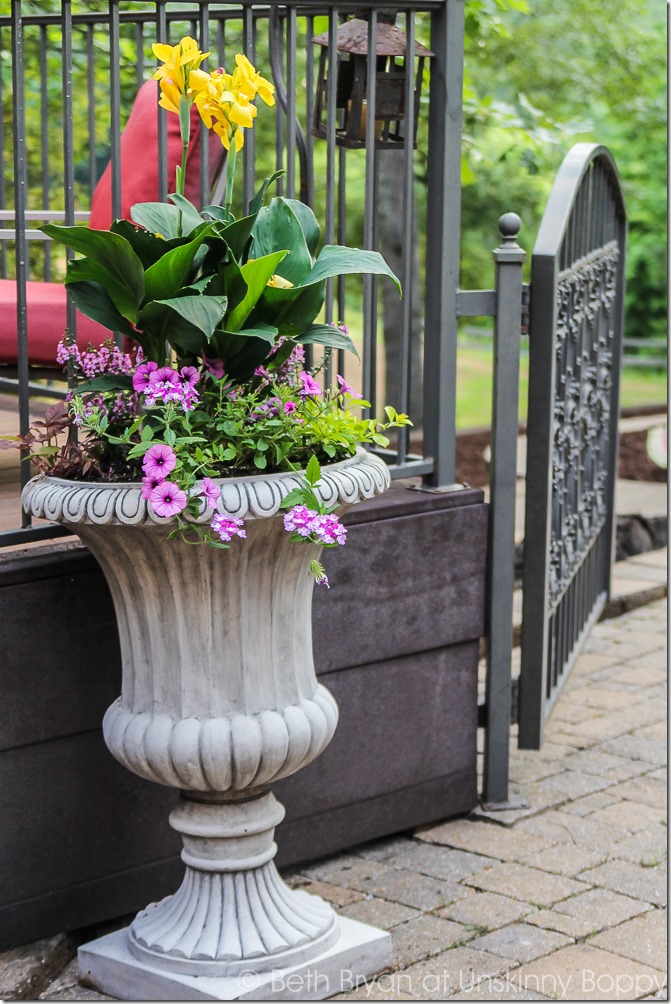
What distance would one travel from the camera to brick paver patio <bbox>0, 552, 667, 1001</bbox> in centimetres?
259

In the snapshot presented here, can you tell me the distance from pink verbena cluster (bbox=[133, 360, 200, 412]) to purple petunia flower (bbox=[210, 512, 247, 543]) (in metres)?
0.21

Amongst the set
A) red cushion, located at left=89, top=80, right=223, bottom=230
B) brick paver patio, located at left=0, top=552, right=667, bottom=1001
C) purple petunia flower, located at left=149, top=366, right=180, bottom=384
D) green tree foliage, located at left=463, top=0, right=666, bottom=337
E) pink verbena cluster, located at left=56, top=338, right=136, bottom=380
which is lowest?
brick paver patio, located at left=0, top=552, right=667, bottom=1001

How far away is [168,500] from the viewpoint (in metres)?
2.09

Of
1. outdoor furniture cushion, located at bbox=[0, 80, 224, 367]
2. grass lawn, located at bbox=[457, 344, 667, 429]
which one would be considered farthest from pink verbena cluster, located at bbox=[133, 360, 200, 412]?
grass lawn, located at bbox=[457, 344, 667, 429]

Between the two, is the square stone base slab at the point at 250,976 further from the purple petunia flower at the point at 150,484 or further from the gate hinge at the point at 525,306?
the gate hinge at the point at 525,306

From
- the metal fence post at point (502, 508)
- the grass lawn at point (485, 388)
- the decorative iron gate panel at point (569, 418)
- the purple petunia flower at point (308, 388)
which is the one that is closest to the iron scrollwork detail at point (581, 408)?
the decorative iron gate panel at point (569, 418)

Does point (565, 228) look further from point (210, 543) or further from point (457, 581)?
point (210, 543)

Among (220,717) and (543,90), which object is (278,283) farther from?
(543,90)

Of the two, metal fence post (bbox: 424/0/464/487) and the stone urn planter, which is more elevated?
metal fence post (bbox: 424/0/464/487)

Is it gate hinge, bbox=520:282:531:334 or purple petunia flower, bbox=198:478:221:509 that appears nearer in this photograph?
purple petunia flower, bbox=198:478:221:509

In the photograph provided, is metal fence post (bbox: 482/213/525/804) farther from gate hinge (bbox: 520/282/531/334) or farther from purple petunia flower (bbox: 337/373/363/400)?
purple petunia flower (bbox: 337/373/363/400)

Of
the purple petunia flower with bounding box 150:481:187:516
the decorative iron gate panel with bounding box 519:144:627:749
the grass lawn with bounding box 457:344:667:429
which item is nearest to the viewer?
the purple petunia flower with bounding box 150:481:187:516

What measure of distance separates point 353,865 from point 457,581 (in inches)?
31.1

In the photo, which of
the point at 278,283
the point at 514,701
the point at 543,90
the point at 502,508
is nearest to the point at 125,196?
the point at 502,508
